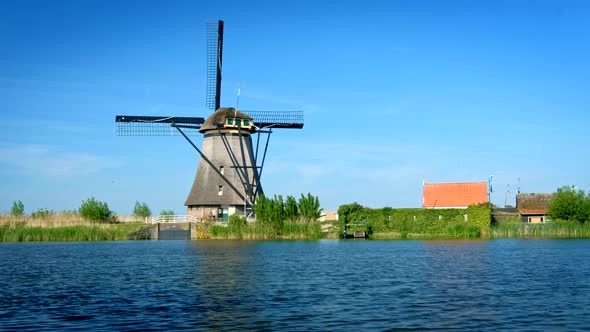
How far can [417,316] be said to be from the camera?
13961 millimetres

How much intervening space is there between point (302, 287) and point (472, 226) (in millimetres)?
32811

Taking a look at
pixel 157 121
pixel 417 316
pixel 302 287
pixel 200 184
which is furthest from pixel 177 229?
pixel 417 316

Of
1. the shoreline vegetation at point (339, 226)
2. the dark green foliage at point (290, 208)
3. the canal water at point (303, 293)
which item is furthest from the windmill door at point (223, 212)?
the canal water at point (303, 293)

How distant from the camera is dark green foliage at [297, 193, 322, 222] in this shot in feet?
161

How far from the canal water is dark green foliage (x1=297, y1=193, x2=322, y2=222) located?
18076mm

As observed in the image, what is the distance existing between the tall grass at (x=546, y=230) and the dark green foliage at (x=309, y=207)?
505 inches

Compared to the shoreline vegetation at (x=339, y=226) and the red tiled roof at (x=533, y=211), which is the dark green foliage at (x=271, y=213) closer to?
the shoreline vegetation at (x=339, y=226)

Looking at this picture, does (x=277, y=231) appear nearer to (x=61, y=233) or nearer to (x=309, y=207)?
(x=309, y=207)

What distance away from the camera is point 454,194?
218 feet

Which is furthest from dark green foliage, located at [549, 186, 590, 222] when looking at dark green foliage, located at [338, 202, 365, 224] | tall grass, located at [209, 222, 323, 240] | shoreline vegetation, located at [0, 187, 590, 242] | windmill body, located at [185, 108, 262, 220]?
windmill body, located at [185, 108, 262, 220]

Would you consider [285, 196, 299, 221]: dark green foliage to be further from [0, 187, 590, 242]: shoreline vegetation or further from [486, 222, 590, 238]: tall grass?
[486, 222, 590, 238]: tall grass

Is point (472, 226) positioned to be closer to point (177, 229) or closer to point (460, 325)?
point (177, 229)

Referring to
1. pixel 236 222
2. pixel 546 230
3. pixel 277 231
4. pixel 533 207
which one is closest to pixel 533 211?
pixel 533 207

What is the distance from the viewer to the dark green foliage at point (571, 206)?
5403cm
